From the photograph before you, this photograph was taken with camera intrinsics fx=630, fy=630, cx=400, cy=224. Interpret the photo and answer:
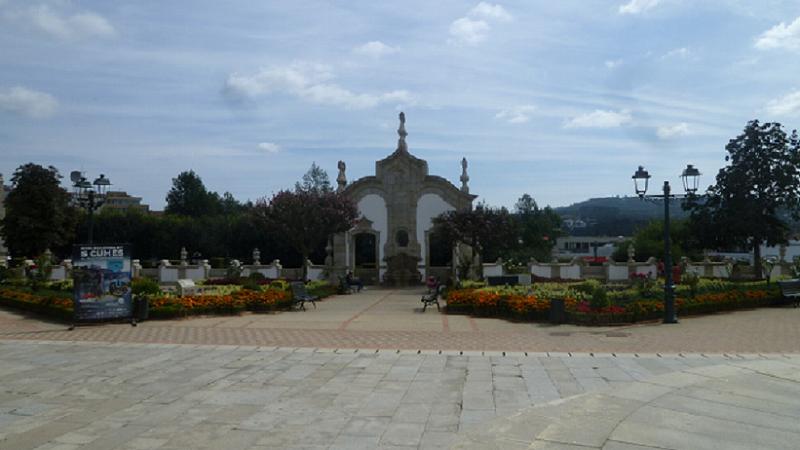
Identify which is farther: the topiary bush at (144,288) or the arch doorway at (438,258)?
the arch doorway at (438,258)

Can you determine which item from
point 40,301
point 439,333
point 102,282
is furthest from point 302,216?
point 439,333

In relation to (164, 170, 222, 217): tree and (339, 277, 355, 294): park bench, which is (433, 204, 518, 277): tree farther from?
(164, 170, 222, 217): tree

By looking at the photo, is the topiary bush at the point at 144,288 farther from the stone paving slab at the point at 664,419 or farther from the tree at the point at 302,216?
the stone paving slab at the point at 664,419

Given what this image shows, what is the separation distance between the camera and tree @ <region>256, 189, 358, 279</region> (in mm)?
29094

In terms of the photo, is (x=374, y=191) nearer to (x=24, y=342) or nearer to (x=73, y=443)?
(x=24, y=342)

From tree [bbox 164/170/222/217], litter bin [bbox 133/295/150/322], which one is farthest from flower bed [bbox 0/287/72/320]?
tree [bbox 164/170/222/217]

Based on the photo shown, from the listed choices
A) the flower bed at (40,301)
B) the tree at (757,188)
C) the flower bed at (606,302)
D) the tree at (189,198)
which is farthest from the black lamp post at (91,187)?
the tree at (189,198)

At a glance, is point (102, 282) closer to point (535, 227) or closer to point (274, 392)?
point (274, 392)

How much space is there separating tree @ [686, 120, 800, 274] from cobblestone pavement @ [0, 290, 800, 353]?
34.8 feet

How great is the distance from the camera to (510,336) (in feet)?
44.5

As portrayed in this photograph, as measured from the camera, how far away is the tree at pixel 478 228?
31.2m

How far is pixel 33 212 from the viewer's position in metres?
46.4

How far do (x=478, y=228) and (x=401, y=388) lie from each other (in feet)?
76.0

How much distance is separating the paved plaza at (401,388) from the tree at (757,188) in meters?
15.8
